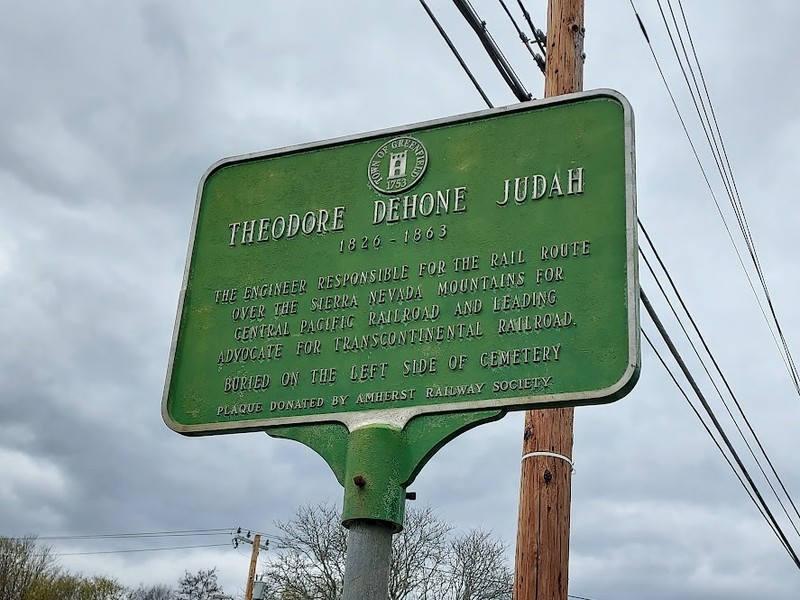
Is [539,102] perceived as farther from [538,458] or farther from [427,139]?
[538,458]

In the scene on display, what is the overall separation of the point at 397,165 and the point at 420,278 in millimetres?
730

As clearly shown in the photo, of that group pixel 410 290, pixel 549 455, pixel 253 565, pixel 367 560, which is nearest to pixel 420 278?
pixel 410 290

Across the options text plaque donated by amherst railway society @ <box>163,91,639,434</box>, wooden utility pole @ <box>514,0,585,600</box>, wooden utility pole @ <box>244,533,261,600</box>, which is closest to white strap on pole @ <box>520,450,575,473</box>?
wooden utility pole @ <box>514,0,585,600</box>

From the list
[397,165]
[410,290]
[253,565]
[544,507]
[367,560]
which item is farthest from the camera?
[253,565]

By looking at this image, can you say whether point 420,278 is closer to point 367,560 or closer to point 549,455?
point 367,560

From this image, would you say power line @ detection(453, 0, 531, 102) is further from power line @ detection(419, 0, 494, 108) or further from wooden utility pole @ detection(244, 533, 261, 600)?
wooden utility pole @ detection(244, 533, 261, 600)

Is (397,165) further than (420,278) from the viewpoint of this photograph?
Yes

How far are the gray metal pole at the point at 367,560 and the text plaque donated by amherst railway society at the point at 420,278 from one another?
1.57 feet

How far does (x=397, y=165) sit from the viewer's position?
492 centimetres

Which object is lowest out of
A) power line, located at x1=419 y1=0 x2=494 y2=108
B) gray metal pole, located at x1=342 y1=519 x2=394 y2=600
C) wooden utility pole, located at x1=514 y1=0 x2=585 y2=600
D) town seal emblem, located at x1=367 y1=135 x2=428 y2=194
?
gray metal pole, located at x1=342 y1=519 x2=394 y2=600

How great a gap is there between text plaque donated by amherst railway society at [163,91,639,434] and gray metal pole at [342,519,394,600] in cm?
48

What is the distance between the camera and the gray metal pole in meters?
3.89

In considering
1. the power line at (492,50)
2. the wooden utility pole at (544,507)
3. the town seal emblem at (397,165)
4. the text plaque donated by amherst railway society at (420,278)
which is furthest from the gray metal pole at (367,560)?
the power line at (492,50)

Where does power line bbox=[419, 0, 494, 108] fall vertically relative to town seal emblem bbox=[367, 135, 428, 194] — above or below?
above
